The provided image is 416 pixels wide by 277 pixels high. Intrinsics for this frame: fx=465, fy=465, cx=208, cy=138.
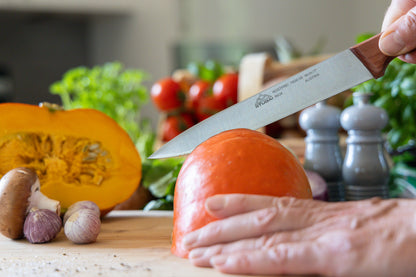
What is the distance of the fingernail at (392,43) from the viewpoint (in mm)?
1033

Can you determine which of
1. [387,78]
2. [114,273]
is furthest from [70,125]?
[387,78]

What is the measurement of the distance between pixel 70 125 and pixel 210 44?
413 cm

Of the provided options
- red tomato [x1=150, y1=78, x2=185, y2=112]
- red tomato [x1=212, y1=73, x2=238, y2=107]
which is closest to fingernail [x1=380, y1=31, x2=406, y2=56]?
red tomato [x1=212, y1=73, x2=238, y2=107]

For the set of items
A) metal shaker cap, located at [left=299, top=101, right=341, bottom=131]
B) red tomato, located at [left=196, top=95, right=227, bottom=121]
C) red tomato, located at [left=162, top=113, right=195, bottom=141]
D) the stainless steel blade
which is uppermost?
the stainless steel blade

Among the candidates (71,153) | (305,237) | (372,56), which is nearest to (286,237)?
(305,237)

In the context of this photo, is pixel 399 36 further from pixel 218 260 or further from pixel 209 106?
pixel 209 106

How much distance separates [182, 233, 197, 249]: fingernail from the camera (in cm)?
78

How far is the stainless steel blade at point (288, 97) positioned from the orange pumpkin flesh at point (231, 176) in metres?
0.21

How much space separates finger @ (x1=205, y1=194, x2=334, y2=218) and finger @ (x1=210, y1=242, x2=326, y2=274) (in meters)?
0.07

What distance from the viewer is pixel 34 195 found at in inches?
40.0

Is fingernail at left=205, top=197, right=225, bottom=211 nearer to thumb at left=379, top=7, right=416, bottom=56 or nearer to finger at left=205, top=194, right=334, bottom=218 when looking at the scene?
finger at left=205, top=194, right=334, bottom=218

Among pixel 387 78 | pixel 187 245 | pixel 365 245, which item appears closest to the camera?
pixel 365 245

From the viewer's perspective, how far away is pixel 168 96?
8.45 ft

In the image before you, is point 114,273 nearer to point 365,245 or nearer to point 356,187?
point 365,245
